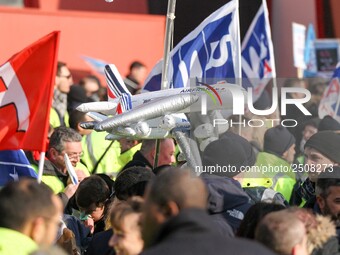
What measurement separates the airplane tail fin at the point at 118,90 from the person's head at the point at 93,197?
51 centimetres

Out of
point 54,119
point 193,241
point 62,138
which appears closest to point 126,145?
point 62,138

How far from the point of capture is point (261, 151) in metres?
9.18

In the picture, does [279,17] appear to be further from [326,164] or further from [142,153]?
[326,164]

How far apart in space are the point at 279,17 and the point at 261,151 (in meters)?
13.3

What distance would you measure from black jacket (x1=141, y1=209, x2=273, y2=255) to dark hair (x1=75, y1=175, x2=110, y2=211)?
3524mm

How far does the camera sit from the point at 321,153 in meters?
8.27

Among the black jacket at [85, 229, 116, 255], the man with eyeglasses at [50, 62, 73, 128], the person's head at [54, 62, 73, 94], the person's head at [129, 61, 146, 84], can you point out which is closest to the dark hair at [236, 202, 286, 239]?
the black jacket at [85, 229, 116, 255]

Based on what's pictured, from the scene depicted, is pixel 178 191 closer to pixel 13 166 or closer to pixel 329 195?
pixel 329 195

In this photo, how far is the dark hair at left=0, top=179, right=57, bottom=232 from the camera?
5.63m

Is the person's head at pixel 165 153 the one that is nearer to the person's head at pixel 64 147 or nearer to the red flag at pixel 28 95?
the person's head at pixel 64 147

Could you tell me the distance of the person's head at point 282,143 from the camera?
884 centimetres

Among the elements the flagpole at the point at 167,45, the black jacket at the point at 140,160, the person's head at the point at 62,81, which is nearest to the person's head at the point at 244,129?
the flagpole at the point at 167,45

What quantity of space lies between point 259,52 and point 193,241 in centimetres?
862

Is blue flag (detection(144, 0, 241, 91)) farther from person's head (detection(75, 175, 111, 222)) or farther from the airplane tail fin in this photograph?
person's head (detection(75, 175, 111, 222))
